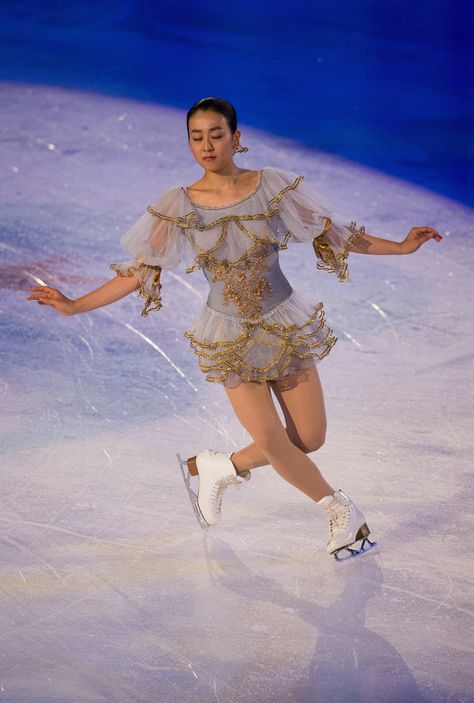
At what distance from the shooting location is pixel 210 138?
3.40 meters

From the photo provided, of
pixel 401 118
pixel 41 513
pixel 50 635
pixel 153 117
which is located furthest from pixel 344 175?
pixel 50 635

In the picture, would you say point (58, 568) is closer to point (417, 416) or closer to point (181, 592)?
point (181, 592)

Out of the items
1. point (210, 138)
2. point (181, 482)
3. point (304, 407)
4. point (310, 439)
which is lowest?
point (181, 482)

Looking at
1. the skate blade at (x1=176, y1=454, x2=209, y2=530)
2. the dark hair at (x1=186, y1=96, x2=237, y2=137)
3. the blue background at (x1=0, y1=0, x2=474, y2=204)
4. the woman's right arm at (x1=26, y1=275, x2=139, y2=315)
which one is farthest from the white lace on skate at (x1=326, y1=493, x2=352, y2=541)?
the blue background at (x1=0, y1=0, x2=474, y2=204)

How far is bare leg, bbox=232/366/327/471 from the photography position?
11.8 ft

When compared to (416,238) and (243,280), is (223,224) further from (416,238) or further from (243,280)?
(416,238)

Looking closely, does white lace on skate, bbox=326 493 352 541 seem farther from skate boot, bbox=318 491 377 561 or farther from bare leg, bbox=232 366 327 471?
bare leg, bbox=232 366 327 471

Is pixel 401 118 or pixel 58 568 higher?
pixel 401 118

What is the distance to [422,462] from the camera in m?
4.25

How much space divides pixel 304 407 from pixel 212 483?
465 millimetres

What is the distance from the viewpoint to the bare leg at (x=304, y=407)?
3.58 meters

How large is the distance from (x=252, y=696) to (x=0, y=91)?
5.96m

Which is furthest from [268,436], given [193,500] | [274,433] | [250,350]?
[193,500]

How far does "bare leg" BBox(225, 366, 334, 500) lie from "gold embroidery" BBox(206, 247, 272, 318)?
268mm
